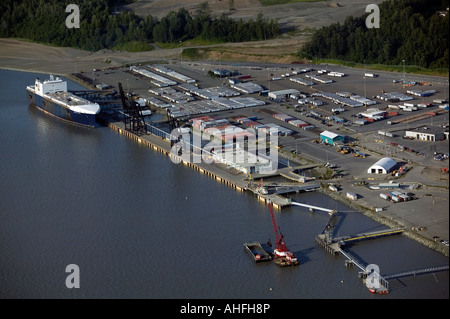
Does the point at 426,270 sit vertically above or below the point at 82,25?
below

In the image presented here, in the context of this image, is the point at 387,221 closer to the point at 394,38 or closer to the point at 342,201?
the point at 342,201

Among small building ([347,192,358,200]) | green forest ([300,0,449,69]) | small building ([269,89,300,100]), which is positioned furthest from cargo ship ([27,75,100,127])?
green forest ([300,0,449,69])

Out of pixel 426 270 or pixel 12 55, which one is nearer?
pixel 426 270

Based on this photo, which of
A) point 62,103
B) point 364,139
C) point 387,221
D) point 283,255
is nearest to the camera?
point 283,255

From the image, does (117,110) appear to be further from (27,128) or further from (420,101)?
(420,101)

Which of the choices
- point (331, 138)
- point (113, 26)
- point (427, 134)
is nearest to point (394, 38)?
point (427, 134)

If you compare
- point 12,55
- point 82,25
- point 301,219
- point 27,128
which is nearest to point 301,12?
point 82,25

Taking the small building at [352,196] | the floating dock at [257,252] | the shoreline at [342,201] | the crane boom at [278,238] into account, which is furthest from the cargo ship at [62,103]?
the floating dock at [257,252]
